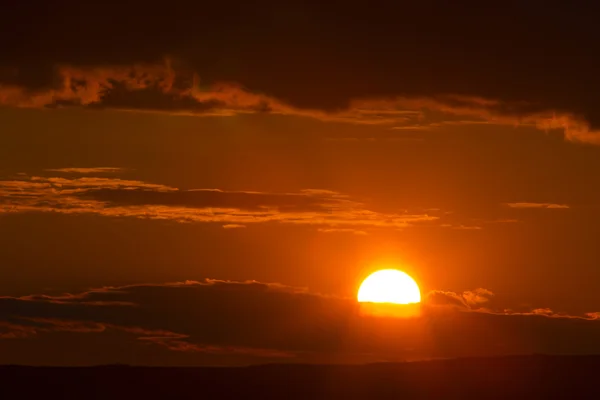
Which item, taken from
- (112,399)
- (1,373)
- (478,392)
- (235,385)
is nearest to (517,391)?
(478,392)

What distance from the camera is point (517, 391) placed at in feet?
225

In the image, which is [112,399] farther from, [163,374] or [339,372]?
[339,372]

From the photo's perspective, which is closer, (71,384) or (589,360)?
(71,384)

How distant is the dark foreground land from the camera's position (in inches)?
2672

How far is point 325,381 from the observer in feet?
230

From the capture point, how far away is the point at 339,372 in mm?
71750

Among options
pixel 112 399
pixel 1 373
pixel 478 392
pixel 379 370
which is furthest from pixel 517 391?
pixel 1 373

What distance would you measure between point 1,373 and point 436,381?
17555mm

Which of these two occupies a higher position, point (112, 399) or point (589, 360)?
point (589, 360)

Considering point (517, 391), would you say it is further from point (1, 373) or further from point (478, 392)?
point (1, 373)

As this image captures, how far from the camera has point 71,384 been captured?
224 ft

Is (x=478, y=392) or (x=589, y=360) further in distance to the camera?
(x=589, y=360)

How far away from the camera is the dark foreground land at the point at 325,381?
67875mm

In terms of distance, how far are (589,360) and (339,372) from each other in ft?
34.7
